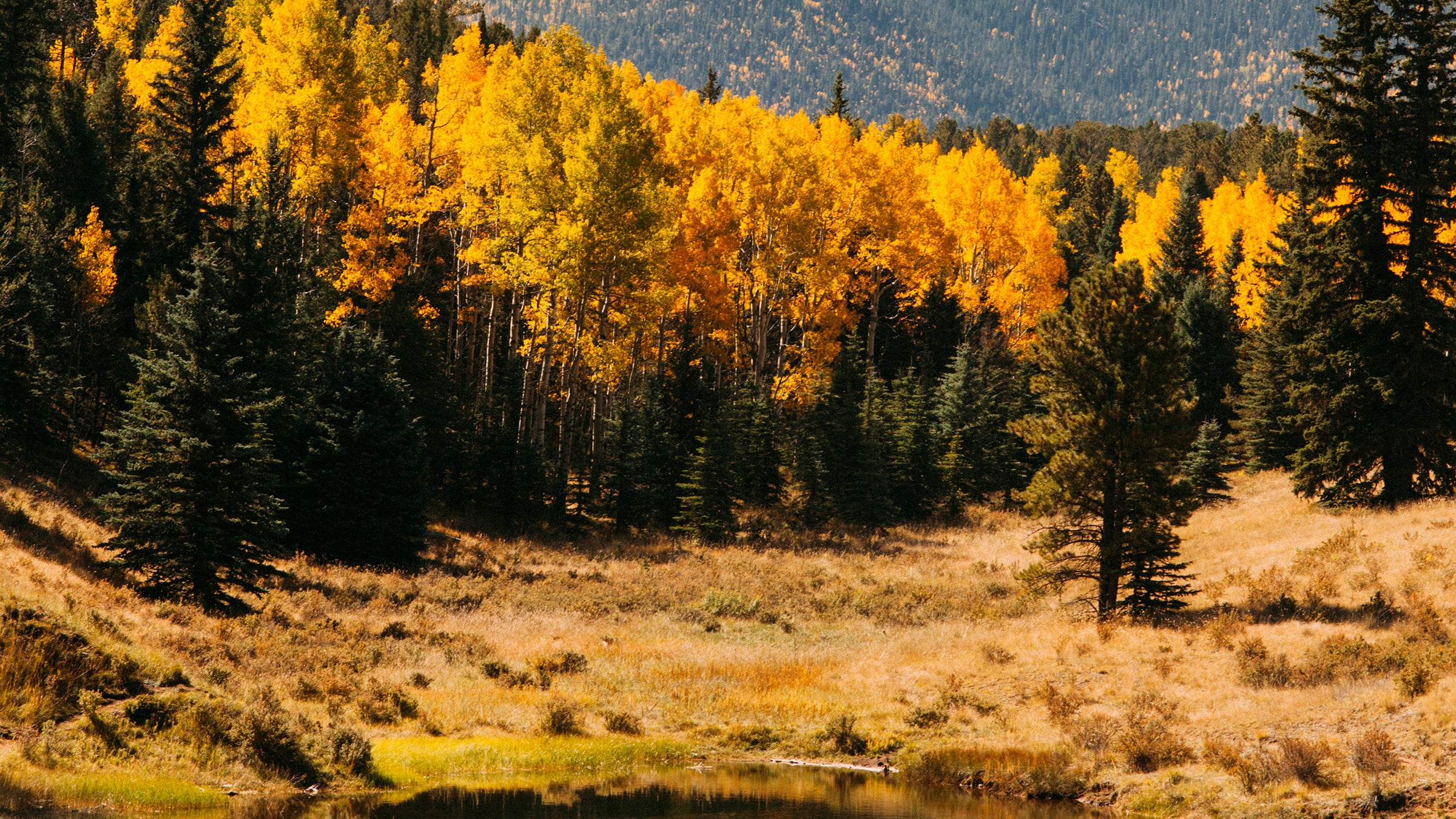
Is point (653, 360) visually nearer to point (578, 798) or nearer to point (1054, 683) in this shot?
point (1054, 683)

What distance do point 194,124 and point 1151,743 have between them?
34.1 m

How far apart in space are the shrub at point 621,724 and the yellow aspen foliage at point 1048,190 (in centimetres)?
7314

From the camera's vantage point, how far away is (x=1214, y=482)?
46.0m

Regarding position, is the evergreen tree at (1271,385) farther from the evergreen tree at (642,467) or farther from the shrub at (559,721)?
the shrub at (559,721)

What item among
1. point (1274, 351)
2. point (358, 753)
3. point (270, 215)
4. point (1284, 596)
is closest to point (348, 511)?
point (270, 215)

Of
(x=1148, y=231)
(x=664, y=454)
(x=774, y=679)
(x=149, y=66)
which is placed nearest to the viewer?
(x=774, y=679)

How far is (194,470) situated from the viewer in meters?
21.6

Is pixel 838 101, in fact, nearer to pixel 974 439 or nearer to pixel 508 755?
pixel 974 439

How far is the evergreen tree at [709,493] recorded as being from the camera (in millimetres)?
41094

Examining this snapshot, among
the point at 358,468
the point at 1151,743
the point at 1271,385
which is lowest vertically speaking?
the point at 1151,743

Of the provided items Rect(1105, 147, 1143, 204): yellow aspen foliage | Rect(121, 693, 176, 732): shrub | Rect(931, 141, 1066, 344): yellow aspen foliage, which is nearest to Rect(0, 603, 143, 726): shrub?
Rect(121, 693, 176, 732): shrub

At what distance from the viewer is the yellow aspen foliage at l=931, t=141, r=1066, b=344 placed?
57438mm

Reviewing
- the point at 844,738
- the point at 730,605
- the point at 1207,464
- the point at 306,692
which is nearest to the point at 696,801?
the point at 844,738

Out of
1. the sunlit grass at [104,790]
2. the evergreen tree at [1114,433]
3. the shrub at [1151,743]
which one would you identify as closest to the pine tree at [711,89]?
the evergreen tree at [1114,433]
